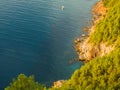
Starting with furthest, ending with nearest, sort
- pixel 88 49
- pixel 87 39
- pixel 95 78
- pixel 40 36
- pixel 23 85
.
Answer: pixel 40 36, pixel 87 39, pixel 88 49, pixel 95 78, pixel 23 85

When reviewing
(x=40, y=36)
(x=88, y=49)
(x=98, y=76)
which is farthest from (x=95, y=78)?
(x=40, y=36)

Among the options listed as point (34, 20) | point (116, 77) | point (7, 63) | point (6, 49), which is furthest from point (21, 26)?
point (116, 77)

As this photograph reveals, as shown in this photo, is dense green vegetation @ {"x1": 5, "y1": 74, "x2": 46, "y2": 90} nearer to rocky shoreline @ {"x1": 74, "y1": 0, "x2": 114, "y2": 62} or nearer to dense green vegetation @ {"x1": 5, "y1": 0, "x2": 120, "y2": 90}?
dense green vegetation @ {"x1": 5, "y1": 0, "x2": 120, "y2": 90}

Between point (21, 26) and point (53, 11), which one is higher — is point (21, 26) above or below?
below

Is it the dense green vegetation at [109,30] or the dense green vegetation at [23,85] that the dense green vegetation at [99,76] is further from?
the dense green vegetation at [109,30]

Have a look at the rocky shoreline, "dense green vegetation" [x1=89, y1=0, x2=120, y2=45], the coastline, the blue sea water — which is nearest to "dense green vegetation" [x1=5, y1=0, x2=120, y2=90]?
the coastline

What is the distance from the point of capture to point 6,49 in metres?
104

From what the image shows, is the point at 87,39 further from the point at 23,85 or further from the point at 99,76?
the point at 23,85

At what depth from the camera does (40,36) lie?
11719 cm

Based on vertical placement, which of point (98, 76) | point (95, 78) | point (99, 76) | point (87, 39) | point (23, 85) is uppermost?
point (87, 39)

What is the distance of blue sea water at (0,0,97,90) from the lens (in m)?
93.4

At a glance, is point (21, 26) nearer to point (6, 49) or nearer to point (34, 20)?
point (34, 20)

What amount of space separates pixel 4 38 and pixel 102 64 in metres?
48.1

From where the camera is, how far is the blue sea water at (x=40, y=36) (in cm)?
9344
